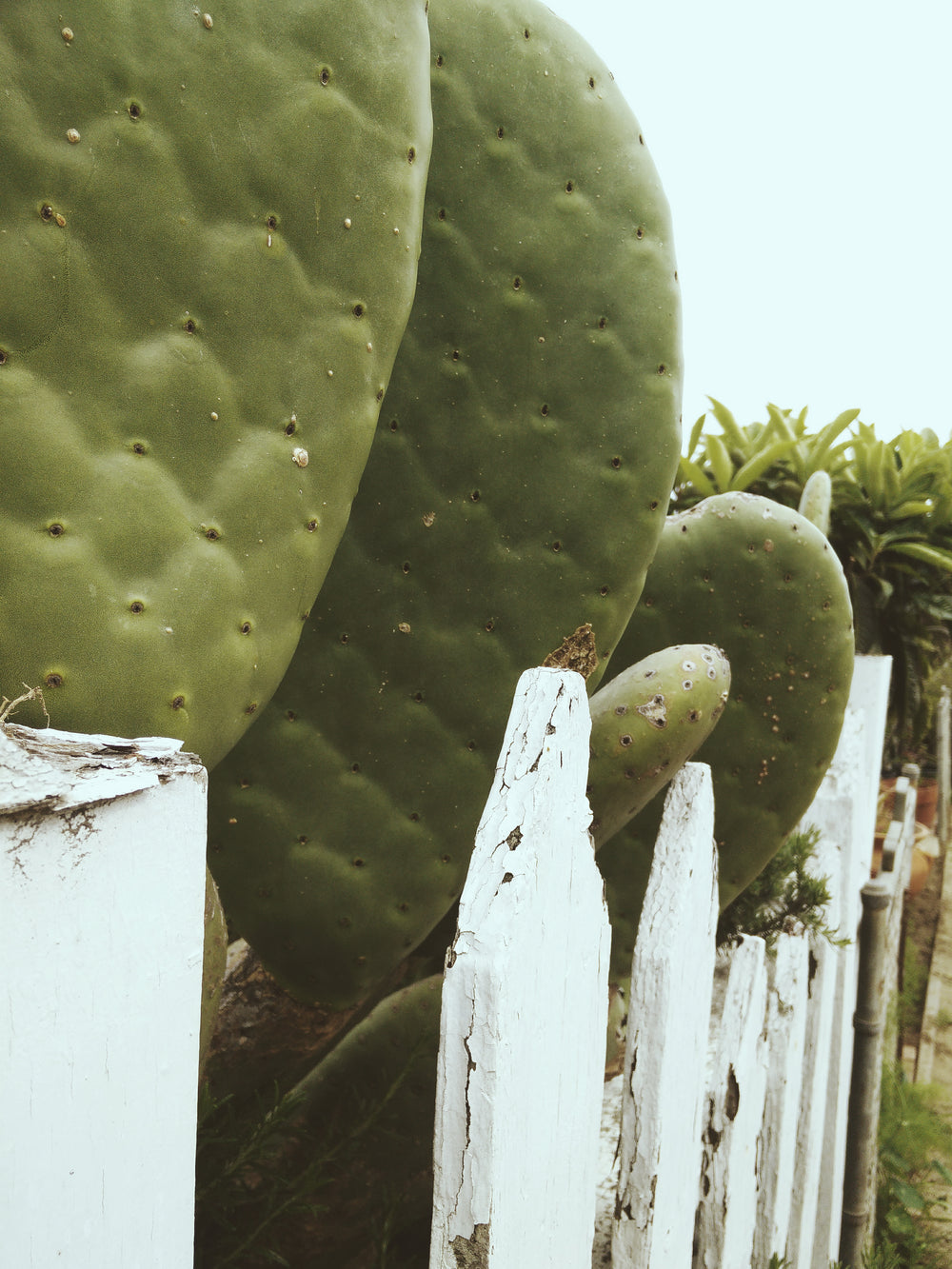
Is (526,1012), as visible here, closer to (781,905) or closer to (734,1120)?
(734,1120)

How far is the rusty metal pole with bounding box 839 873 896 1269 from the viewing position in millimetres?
1848

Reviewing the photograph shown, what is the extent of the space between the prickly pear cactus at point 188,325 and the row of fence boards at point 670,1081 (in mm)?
186

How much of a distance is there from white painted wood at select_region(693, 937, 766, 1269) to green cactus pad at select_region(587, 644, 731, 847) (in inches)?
11.0

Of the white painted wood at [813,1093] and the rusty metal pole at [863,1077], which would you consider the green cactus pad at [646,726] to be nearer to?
the white painted wood at [813,1093]

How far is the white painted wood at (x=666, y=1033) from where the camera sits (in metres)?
0.80

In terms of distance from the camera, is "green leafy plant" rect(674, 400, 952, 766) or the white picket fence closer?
the white picket fence

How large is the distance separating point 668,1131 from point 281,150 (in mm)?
754

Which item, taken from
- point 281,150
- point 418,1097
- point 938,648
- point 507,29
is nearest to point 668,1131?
point 418,1097

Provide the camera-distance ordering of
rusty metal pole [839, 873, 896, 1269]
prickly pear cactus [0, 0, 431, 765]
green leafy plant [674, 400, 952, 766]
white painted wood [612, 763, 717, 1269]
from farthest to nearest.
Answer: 1. green leafy plant [674, 400, 952, 766]
2. rusty metal pole [839, 873, 896, 1269]
3. white painted wood [612, 763, 717, 1269]
4. prickly pear cactus [0, 0, 431, 765]

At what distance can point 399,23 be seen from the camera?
0.59 meters

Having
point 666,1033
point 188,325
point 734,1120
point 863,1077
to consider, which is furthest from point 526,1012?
point 863,1077

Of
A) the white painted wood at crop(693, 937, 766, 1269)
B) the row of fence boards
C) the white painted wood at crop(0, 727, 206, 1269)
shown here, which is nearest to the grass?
the row of fence boards

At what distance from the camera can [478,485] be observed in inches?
33.9

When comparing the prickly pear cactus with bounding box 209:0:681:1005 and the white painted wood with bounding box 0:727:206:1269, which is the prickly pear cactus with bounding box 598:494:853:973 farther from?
the white painted wood with bounding box 0:727:206:1269
